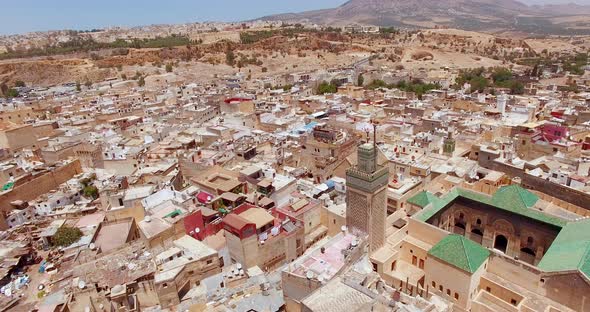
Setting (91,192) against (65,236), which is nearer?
(65,236)

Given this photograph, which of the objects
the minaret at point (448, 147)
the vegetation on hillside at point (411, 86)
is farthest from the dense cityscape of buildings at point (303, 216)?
the vegetation on hillside at point (411, 86)

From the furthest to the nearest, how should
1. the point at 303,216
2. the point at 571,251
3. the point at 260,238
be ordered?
the point at 303,216 < the point at 260,238 < the point at 571,251

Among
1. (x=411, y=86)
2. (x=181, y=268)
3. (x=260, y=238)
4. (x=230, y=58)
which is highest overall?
(x=230, y=58)

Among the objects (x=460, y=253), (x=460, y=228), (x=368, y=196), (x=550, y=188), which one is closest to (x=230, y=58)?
(x=460, y=228)

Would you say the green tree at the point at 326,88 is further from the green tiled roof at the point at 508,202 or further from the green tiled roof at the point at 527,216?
the green tiled roof at the point at 508,202

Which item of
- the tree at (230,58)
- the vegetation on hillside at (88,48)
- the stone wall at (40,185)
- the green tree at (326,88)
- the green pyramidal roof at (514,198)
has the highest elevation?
the vegetation on hillside at (88,48)

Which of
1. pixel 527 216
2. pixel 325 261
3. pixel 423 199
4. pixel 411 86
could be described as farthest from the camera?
pixel 411 86

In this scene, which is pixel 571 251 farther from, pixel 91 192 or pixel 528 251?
pixel 91 192

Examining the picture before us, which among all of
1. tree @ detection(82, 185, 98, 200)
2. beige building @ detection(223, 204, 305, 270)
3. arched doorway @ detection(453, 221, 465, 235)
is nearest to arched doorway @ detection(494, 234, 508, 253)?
arched doorway @ detection(453, 221, 465, 235)
